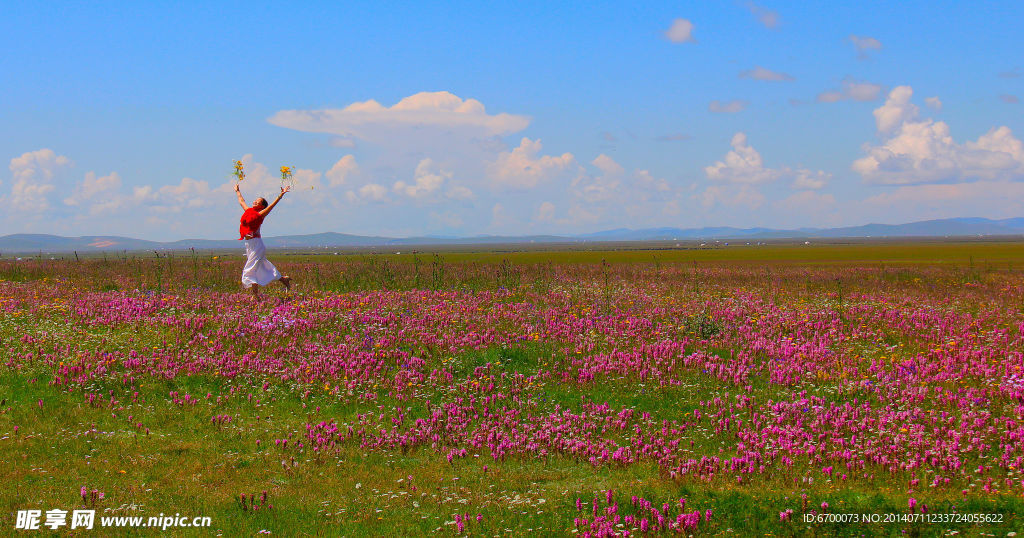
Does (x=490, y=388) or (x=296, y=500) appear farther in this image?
(x=490, y=388)

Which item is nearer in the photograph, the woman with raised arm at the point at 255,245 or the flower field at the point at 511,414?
the flower field at the point at 511,414

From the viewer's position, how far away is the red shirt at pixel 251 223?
2008 cm

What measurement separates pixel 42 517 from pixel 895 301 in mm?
22451

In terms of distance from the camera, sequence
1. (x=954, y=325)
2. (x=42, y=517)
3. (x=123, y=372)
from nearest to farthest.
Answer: (x=42, y=517)
(x=123, y=372)
(x=954, y=325)

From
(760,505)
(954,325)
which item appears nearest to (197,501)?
(760,505)

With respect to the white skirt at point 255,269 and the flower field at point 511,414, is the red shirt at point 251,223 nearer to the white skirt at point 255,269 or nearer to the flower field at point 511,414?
the white skirt at point 255,269

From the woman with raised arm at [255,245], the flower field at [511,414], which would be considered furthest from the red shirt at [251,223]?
the flower field at [511,414]

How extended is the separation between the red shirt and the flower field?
2.32 metres

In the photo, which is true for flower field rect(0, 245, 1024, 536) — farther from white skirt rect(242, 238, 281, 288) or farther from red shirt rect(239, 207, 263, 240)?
red shirt rect(239, 207, 263, 240)

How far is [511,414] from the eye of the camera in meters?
11.0

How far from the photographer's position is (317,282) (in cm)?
2634

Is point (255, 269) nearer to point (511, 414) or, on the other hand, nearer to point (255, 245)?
point (255, 245)

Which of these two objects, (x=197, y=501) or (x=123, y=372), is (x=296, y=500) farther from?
(x=123, y=372)

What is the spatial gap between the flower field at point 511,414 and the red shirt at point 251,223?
232cm
